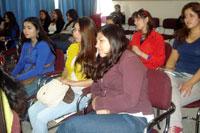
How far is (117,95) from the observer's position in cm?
193

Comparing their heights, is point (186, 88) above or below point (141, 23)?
below

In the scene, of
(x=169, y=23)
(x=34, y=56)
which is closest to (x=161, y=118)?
(x=34, y=56)

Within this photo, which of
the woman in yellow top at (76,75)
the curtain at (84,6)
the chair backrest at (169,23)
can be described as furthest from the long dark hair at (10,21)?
the woman in yellow top at (76,75)

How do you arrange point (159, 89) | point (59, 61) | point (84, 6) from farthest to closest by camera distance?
point (84, 6)
point (59, 61)
point (159, 89)

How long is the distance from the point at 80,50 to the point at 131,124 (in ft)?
2.97

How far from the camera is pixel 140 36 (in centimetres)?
326

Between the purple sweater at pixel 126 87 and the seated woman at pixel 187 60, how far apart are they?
1.70 feet

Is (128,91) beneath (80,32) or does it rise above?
beneath

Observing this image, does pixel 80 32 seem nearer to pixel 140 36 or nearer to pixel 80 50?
pixel 80 50

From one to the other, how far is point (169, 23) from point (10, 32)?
3.26 m

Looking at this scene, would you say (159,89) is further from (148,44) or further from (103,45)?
(148,44)

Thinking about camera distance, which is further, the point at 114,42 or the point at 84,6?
the point at 84,6

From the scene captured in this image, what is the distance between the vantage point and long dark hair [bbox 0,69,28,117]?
126 centimetres

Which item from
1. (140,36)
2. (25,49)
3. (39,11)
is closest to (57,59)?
(25,49)
